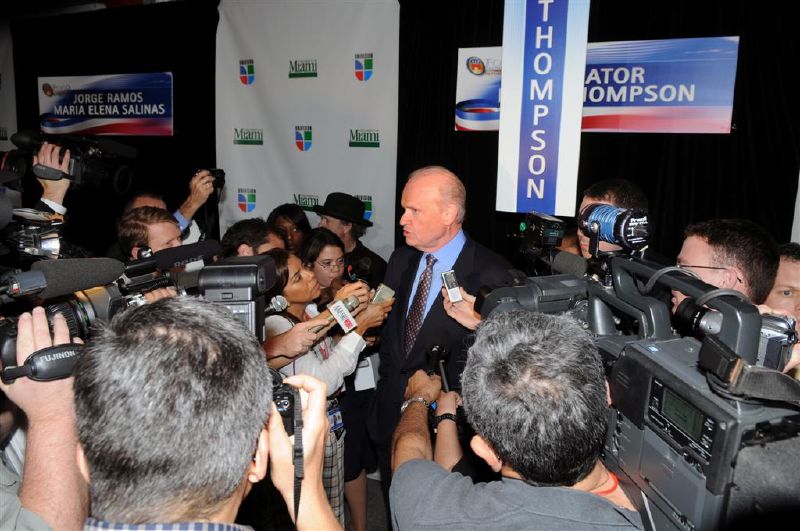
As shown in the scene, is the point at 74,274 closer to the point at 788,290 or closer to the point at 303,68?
the point at 788,290

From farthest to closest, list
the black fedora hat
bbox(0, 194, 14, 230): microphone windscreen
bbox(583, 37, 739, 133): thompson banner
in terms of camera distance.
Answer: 1. the black fedora hat
2. bbox(583, 37, 739, 133): thompson banner
3. bbox(0, 194, 14, 230): microphone windscreen

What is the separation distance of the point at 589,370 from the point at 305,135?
3.64 metres

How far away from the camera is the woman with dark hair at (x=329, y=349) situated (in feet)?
7.18

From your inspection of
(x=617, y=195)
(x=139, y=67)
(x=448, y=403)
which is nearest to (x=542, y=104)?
(x=617, y=195)

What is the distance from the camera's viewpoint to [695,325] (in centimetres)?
→ 103

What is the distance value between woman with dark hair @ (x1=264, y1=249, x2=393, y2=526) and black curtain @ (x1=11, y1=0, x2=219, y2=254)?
2.55 meters

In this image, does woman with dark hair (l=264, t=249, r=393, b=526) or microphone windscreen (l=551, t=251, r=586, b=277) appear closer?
microphone windscreen (l=551, t=251, r=586, b=277)

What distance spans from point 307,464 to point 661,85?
9.74 feet

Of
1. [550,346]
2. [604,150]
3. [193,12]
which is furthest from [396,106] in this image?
[550,346]

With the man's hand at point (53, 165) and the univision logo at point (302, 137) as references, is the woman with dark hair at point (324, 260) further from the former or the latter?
the univision logo at point (302, 137)

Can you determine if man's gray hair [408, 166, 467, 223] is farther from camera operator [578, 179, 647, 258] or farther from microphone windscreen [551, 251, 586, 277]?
microphone windscreen [551, 251, 586, 277]

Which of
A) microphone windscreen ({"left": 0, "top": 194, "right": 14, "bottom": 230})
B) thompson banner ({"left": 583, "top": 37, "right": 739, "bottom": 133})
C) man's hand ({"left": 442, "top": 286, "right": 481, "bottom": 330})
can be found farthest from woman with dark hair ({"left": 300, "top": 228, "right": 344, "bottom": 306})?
microphone windscreen ({"left": 0, "top": 194, "right": 14, "bottom": 230})

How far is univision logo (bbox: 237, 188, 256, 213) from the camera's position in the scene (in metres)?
4.57

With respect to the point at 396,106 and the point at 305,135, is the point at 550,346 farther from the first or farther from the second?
the point at 305,135
